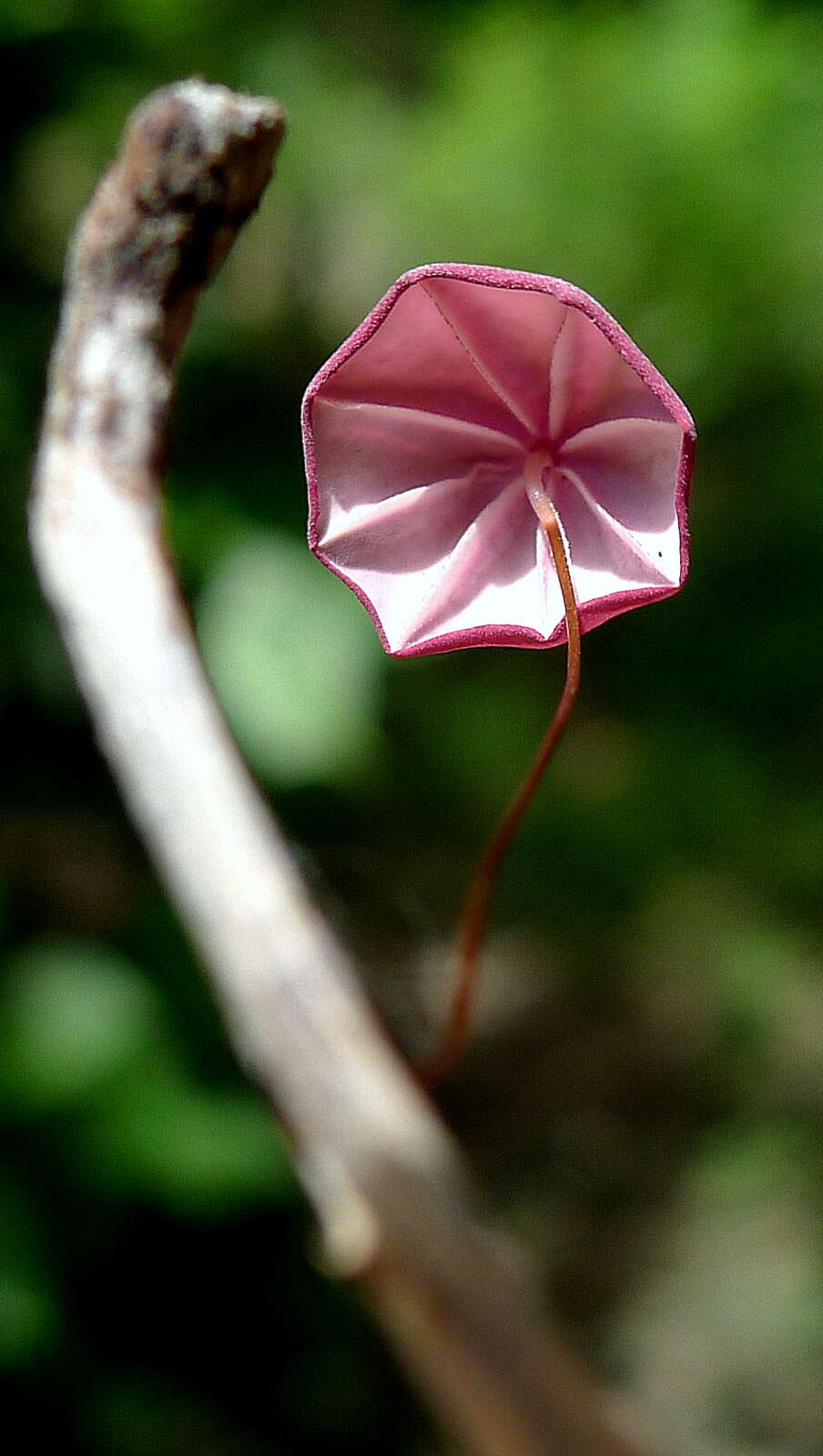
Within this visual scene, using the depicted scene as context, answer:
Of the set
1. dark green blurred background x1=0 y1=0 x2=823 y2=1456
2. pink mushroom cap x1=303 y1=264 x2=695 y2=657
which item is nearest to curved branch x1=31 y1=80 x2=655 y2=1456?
pink mushroom cap x1=303 y1=264 x2=695 y2=657

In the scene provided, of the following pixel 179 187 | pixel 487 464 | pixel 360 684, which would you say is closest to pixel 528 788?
pixel 487 464

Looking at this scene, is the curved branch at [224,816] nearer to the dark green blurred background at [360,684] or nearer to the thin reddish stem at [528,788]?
the thin reddish stem at [528,788]

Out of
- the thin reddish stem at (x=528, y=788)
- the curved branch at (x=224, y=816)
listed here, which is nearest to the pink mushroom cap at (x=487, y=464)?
the thin reddish stem at (x=528, y=788)

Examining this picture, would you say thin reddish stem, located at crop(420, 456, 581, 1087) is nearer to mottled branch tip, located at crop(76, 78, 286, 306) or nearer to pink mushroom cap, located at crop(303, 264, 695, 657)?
pink mushroom cap, located at crop(303, 264, 695, 657)

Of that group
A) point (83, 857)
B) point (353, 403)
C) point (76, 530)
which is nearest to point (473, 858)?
point (83, 857)

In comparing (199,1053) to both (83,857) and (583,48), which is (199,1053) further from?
(583,48)

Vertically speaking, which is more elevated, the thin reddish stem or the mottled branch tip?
the mottled branch tip
